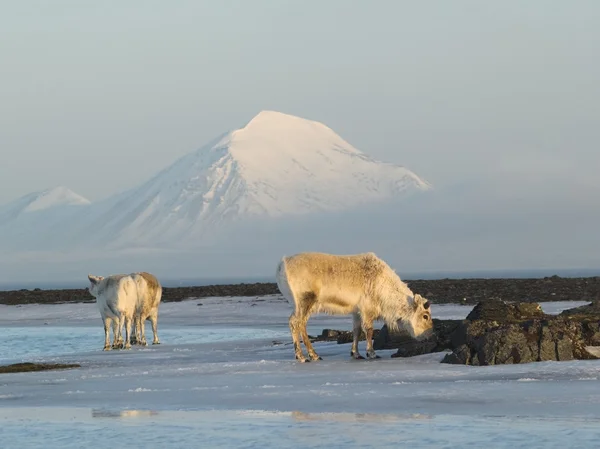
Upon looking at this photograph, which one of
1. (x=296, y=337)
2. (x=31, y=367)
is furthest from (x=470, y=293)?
(x=31, y=367)

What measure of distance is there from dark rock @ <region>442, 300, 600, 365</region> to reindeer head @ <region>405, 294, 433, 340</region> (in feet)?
8.38

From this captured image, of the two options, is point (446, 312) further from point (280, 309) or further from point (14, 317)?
point (14, 317)

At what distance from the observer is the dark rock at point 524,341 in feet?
65.7

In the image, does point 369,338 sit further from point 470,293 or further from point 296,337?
point 470,293

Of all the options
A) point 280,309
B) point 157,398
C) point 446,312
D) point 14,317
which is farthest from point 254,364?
point 14,317

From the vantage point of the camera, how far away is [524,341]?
65.8 feet

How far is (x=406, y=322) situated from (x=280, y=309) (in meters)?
33.2

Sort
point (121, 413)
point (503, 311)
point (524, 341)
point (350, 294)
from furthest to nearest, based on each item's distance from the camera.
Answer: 1. point (350, 294)
2. point (503, 311)
3. point (524, 341)
4. point (121, 413)

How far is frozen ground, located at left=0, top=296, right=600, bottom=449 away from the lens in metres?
13.0

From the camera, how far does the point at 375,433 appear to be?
1312 centimetres

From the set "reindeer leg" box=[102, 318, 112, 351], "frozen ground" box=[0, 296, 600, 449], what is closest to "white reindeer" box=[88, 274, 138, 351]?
"reindeer leg" box=[102, 318, 112, 351]

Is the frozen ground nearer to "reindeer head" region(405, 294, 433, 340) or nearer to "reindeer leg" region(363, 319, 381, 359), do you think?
"reindeer leg" region(363, 319, 381, 359)

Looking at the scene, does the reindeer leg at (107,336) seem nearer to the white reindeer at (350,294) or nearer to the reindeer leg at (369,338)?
the white reindeer at (350,294)

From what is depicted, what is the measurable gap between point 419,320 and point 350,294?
1.69 metres
